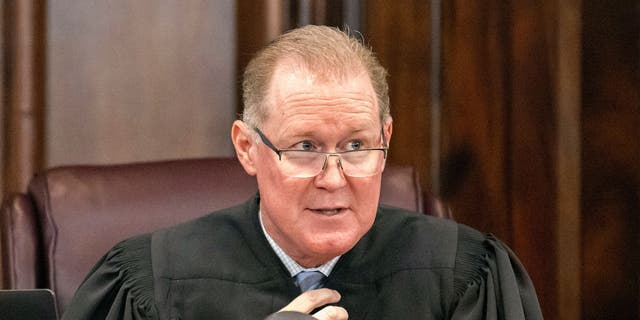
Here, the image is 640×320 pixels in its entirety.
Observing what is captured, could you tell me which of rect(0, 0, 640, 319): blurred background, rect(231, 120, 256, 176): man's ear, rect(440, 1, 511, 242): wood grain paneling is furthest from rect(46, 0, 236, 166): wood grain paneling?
rect(231, 120, 256, 176): man's ear

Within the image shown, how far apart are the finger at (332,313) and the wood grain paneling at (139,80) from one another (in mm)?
963

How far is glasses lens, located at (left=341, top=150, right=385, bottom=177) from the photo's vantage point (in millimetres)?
1847

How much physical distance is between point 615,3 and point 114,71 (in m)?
1.30

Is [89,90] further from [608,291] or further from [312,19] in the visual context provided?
[608,291]

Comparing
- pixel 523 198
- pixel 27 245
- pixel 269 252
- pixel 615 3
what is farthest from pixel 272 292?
pixel 615 3

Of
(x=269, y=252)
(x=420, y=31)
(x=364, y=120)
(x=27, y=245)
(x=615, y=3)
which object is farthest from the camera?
(x=420, y=31)

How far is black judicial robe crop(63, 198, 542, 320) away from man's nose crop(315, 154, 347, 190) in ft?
0.82

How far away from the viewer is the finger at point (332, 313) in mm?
1849

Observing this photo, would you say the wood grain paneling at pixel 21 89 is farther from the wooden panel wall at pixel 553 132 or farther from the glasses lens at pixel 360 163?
the glasses lens at pixel 360 163

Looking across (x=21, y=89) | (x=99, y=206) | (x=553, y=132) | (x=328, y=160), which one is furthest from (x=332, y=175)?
(x=21, y=89)

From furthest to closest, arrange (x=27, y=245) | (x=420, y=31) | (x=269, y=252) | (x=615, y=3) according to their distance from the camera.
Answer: (x=420, y=31) → (x=615, y=3) → (x=27, y=245) → (x=269, y=252)

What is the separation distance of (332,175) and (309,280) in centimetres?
28

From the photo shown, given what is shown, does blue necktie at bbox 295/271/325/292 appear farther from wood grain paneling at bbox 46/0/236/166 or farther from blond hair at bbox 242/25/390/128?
wood grain paneling at bbox 46/0/236/166

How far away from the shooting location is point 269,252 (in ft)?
6.59
